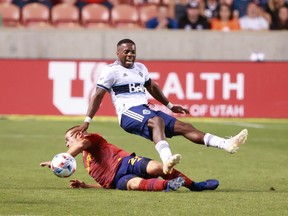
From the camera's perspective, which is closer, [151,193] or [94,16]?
[151,193]

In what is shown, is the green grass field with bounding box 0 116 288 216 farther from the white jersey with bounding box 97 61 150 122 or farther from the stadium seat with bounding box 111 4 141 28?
the stadium seat with bounding box 111 4 141 28

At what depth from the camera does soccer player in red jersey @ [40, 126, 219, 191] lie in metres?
10.6

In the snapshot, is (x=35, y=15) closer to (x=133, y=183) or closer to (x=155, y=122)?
(x=155, y=122)

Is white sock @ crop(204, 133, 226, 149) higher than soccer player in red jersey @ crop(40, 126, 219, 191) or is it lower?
higher

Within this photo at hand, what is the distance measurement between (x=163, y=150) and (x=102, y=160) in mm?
747

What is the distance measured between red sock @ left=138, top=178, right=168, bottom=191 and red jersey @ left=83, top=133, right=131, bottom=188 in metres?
0.39

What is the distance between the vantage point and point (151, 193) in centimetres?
1043

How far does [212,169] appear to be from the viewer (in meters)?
13.7

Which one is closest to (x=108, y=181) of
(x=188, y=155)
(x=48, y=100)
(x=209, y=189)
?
(x=209, y=189)

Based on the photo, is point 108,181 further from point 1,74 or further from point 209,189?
point 1,74

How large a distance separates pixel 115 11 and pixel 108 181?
49.0 feet

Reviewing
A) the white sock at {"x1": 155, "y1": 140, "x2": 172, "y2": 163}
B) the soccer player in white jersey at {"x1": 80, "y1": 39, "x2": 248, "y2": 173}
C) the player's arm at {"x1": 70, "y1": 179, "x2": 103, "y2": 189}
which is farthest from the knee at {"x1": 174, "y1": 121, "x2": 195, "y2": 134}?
the player's arm at {"x1": 70, "y1": 179, "x2": 103, "y2": 189}

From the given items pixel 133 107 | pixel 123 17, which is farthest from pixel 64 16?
pixel 133 107

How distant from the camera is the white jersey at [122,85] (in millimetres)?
11531
